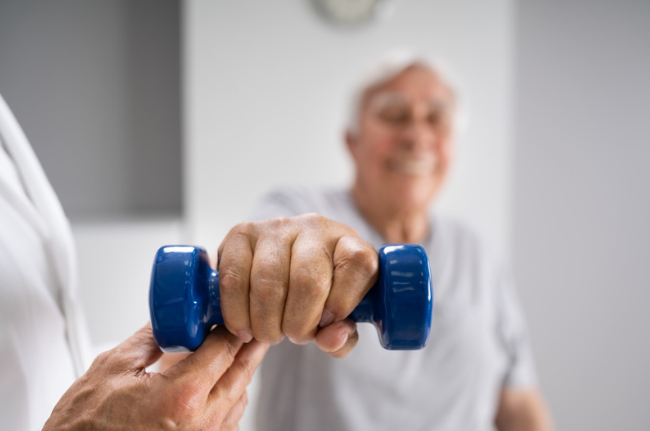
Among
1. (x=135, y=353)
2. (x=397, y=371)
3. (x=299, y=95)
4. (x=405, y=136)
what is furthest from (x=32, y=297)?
(x=299, y=95)

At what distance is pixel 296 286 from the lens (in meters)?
0.31

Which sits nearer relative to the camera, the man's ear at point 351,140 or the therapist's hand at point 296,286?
the therapist's hand at point 296,286

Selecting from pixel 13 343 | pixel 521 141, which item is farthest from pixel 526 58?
pixel 13 343

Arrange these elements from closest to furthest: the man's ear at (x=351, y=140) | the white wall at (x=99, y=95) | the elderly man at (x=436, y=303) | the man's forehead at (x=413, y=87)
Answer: the elderly man at (x=436, y=303) < the man's forehead at (x=413, y=87) < the man's ear at (x=351, y=140) < the white wall at (x=99, y=95)

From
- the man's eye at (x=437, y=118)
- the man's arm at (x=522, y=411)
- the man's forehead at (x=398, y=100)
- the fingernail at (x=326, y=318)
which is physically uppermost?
the man's forehead at (x=398, y=100)

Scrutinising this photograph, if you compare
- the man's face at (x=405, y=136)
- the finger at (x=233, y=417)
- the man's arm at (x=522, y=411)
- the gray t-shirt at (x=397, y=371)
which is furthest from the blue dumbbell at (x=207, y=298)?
the man's arm at (x=522, y=411)

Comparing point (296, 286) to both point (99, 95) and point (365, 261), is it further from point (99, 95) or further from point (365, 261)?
→ point (99, 95)

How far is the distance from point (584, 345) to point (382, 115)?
5.77ft

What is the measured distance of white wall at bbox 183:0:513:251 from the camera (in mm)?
1742

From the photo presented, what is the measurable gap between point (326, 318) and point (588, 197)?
2.18 m

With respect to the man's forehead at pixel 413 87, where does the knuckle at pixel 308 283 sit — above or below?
below

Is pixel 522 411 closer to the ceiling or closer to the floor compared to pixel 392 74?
closer to the floor

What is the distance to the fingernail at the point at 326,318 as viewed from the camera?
0.33 metres

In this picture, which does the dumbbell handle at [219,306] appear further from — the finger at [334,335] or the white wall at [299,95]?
the white wall at [299,95]
